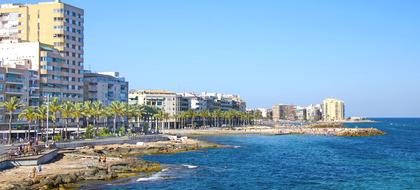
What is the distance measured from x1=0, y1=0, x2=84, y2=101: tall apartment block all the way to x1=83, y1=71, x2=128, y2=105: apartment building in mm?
11009

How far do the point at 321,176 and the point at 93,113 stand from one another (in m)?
65.3

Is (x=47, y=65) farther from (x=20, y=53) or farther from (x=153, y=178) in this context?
(x=153, y=178)

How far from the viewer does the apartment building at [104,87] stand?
163750 mm

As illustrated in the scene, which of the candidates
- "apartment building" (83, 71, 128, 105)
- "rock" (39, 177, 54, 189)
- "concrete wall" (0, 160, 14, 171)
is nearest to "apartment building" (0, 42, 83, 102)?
"apartment building" (83, 71, 128, 105)

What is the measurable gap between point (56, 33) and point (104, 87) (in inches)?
1076

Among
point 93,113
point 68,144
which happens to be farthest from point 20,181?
point 93,113

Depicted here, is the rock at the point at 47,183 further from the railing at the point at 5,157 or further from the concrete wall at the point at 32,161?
the concrete wall at the point at 32,161

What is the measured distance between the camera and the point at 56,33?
147375 mm

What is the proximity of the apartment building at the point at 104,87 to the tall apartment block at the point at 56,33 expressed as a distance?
11009 mm

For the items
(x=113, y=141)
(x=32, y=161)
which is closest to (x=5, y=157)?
(x=32, y=161)

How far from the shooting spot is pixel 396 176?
7650cm

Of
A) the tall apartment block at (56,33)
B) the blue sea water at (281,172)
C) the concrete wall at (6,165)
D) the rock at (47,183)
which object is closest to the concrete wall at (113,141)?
the blue sea water at (281,172)

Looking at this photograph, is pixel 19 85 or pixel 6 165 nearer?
pixel 6 165

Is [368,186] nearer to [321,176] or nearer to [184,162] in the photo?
[321,176]
